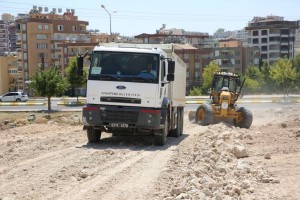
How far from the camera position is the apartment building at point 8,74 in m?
98.8

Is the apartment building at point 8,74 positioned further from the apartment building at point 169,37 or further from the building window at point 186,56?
the building window at point 186,56

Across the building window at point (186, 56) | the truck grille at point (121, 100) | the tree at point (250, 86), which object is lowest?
the tree at point (250, 86)

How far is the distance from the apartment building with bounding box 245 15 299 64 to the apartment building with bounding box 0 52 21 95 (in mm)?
61634

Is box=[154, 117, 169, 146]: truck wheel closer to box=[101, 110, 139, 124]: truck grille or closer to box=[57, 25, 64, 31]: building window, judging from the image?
box=[101, 110, 139, 124]: truck grille

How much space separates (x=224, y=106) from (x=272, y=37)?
110m

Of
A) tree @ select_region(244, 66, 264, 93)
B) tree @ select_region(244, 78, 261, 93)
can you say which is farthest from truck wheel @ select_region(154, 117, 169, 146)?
tree @ select_region(244, 66, 264, 93)

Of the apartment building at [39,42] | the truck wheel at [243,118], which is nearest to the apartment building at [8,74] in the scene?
the apartment building at [39,42]

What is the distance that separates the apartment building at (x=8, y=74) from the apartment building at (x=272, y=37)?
61.6 meters

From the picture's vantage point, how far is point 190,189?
26.8ft

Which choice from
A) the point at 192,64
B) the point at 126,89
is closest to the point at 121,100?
the point at 126,89

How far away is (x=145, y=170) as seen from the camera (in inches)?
412

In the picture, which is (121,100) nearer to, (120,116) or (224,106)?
(120,116)

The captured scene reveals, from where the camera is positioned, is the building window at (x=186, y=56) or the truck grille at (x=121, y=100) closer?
the truck grille at (x=121, y=100)

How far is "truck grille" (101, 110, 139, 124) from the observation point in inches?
570
